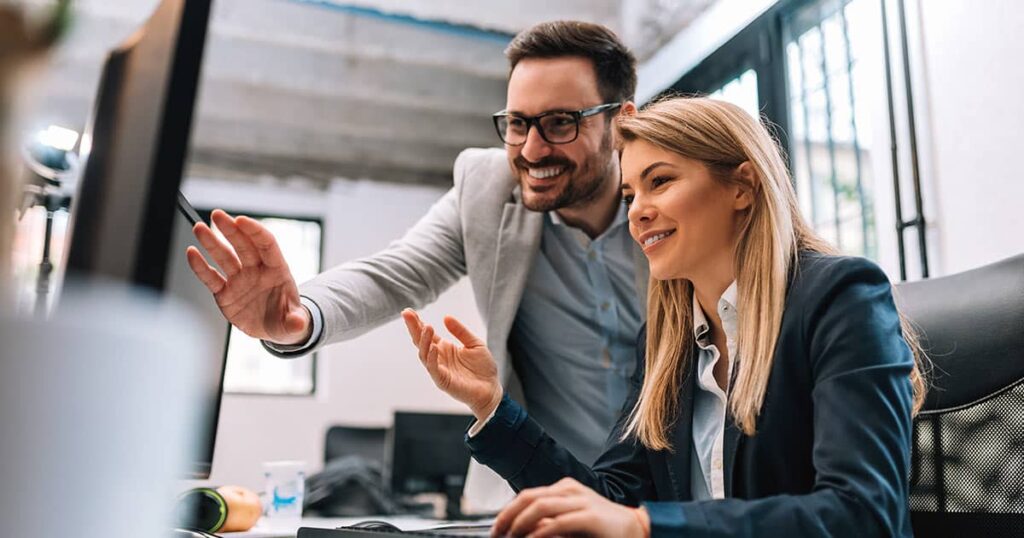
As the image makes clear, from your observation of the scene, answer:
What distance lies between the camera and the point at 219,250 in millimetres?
1182

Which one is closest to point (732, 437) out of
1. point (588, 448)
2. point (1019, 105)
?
point (588, 448)

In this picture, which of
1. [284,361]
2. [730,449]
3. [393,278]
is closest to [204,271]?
[393,278]

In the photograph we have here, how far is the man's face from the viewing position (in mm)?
1782

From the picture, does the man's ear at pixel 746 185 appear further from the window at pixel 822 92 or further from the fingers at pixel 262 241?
the window at pixel 822 92

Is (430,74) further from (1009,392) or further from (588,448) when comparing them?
(1009,392)

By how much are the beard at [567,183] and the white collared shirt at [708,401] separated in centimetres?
55

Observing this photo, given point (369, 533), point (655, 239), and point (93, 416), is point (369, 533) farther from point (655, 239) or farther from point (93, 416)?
point (655, 239)

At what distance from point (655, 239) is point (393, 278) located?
2.19ft

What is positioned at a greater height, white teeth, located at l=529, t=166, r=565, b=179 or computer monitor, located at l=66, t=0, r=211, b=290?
white teeth, located at l=529, t=166, r=565, b=179

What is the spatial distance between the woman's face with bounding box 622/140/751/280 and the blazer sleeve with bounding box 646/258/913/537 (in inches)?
8.7

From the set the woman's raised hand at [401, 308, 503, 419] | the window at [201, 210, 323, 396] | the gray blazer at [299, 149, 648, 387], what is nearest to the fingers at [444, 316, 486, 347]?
the woman's raised hand at [401, 308, 503, 419]

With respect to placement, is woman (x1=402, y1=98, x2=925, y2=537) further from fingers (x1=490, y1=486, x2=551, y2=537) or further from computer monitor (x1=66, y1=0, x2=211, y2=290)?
computer monitor (x1=66, y1=0, x2=211, y2=290)

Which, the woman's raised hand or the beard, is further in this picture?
the beard

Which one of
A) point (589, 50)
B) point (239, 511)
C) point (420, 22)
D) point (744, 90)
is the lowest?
point (239, 511)
